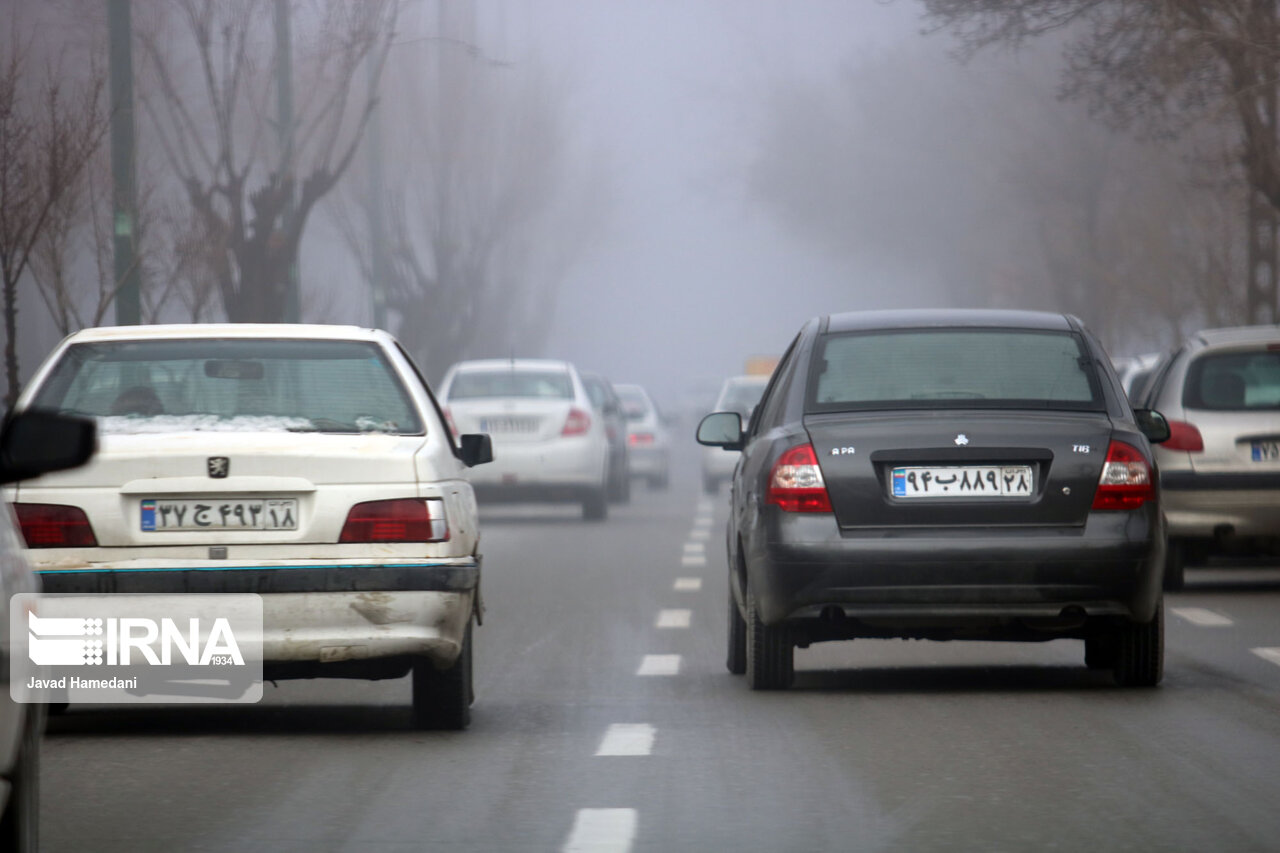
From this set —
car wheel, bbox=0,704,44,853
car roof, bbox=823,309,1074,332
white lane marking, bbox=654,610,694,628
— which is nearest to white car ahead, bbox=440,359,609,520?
white lane marking, bbox=654,610,694,628

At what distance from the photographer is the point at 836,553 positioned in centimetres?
991

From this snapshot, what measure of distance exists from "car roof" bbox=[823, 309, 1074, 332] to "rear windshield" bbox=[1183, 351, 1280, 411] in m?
5.45

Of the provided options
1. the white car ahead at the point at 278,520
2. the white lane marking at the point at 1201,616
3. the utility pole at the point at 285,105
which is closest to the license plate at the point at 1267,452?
the white lane marking at the point at 1201,616

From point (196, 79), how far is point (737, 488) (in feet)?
102

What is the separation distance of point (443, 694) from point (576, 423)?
1715 cm

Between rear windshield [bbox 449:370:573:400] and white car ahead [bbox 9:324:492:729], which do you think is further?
rear windshield [bbox 449:370:573:400]

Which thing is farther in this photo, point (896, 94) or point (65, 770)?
point (896, 94)

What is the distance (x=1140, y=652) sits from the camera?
34.4 feet

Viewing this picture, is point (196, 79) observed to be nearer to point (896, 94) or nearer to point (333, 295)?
point (333, 295)

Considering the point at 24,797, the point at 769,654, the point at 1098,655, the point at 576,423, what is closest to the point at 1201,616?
the point at 1098,655

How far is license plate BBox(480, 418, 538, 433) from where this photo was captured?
2636cm


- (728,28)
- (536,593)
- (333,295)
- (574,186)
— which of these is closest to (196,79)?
(333,295)

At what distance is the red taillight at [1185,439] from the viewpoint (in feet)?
52.9

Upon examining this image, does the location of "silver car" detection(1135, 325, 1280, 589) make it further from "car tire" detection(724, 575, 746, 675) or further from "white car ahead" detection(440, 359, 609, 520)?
"white car ahead" detection(440, 359, 609, 520)
